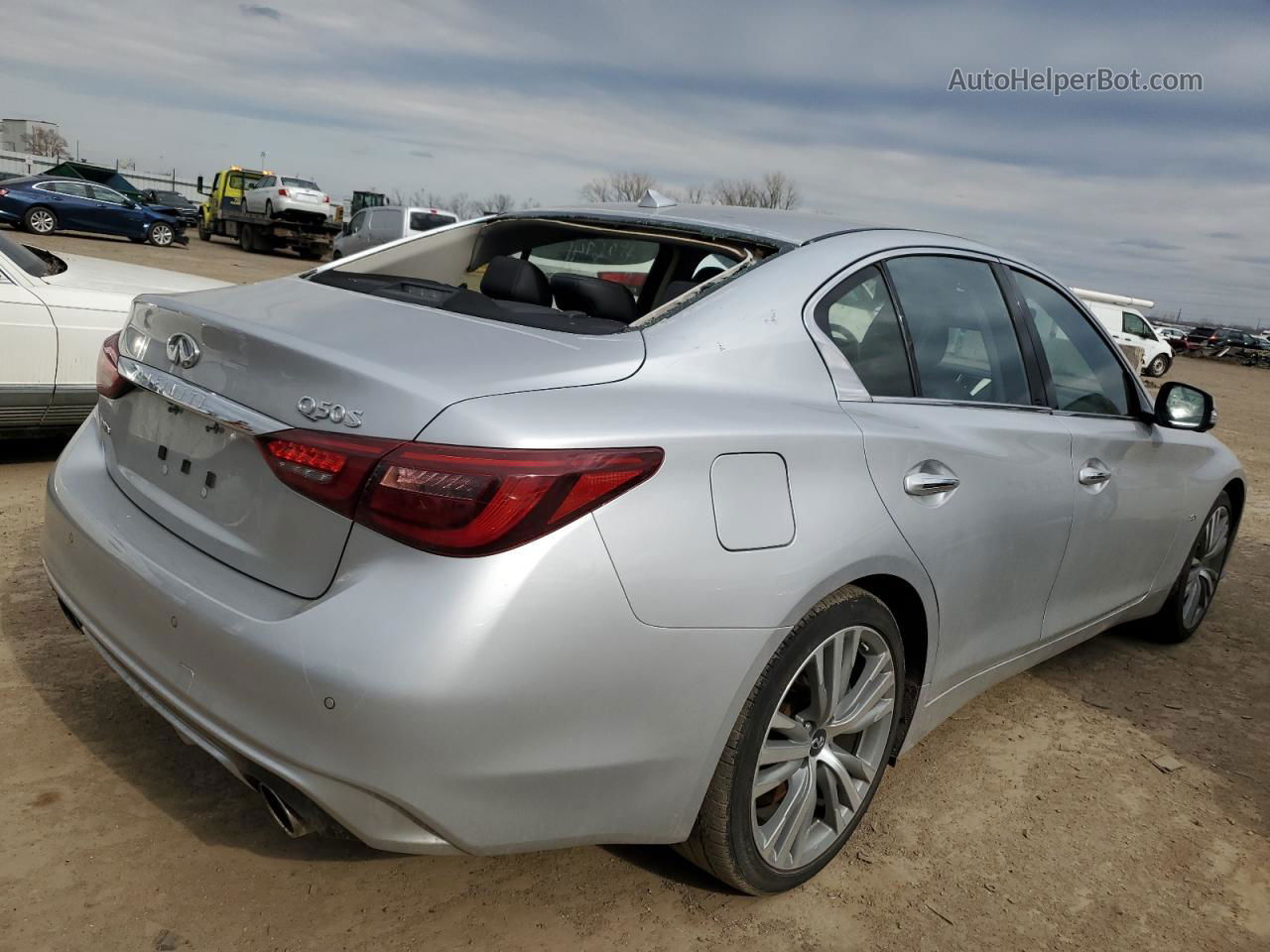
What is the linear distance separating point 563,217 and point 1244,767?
2.92m

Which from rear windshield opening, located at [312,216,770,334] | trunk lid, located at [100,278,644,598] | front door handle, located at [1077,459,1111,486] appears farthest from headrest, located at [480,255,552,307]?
front door handle, located at [1077,459,1111,486]

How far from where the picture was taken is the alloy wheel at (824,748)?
231cm

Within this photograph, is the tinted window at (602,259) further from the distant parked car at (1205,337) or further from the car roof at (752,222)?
the distant parked car at (1205,337)

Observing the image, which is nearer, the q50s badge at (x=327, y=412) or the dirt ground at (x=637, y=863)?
the q50s badge at (x=327, y=412)

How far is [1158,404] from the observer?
3.68 metres

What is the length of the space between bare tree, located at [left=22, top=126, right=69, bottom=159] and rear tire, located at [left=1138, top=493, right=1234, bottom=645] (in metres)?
76.7

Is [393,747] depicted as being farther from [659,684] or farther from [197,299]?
[197,299]

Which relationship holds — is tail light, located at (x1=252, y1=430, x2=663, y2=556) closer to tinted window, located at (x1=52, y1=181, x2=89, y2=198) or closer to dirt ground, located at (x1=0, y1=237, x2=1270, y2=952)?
dirt ground, located at (x1=0, y1=237, x2=1270, y2=952)

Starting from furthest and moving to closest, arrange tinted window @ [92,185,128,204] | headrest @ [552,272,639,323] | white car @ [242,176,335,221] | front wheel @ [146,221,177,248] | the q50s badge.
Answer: white car @ [242,176,335,221]
front wheel @ [146,221,177,248]
tinted window @ [92,185,128,204]
headrest @ [552,272,639,323]
the q50s badge

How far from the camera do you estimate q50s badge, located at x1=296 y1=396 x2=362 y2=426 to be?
6.07ft

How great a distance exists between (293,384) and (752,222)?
56.6 inches

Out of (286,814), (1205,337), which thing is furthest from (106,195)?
(1205,337)

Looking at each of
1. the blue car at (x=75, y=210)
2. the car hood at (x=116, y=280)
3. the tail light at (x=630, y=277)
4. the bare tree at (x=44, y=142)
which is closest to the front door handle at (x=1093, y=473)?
the tail light at (x=630, y=277)

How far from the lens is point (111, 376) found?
8.27 ft
